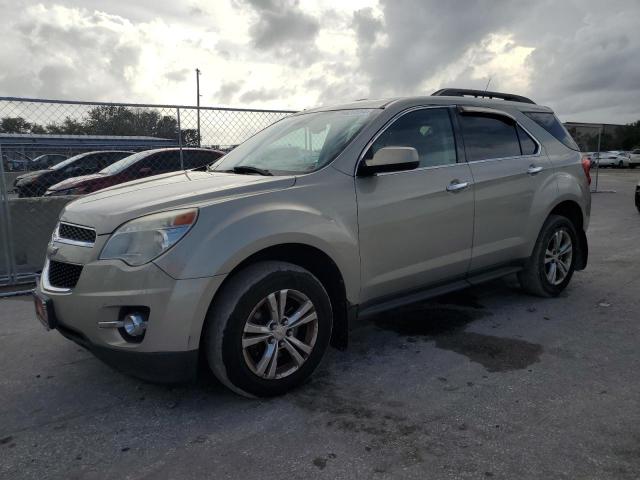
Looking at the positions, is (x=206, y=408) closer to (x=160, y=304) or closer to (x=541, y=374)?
(x=160, y=304)

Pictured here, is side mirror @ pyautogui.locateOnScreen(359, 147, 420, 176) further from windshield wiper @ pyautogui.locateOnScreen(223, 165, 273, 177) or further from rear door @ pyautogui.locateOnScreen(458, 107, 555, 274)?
rear door @ pyautogui.locateOnScreen(458, 107, 555, 274)

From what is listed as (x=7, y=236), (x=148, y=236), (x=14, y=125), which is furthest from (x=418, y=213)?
(x=14, y=125)

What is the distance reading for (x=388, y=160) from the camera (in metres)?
3.33

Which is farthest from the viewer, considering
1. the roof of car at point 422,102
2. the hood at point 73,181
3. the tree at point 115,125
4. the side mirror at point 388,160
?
the hood at point 73,181

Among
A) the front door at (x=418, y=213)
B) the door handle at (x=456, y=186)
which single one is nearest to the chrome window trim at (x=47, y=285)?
the front door at (x=418, y=213)

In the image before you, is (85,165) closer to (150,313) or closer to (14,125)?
(14,125)

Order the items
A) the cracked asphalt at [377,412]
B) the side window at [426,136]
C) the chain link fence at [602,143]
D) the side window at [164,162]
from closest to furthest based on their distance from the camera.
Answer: the cracked asphalt at [377,412], the side window at [426,136], the side window at [164,162], the chain link fence at [602,143]

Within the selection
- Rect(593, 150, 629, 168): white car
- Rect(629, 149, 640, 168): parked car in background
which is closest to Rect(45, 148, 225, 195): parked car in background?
Rect(593, 150, 629, 168): white car

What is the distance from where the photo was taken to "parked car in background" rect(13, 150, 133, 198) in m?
7.14

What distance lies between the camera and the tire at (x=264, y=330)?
2822mm

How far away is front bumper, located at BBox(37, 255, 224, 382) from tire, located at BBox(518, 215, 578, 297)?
10.5 ft

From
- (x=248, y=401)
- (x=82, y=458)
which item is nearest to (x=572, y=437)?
(x=248, y=401)

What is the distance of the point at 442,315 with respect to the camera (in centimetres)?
459

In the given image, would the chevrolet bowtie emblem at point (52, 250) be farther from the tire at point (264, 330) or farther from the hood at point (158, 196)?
the tire at point (264, 330)
